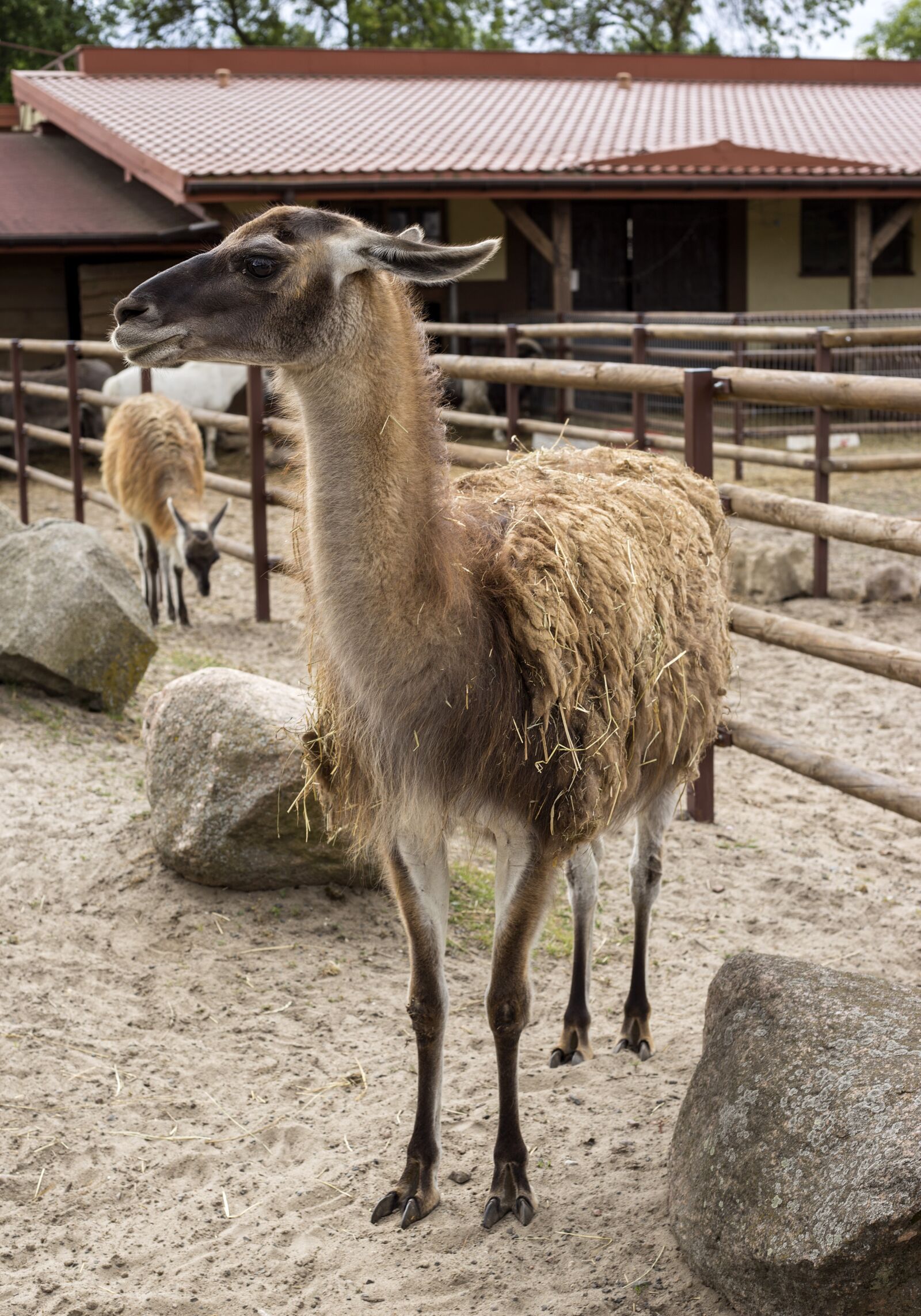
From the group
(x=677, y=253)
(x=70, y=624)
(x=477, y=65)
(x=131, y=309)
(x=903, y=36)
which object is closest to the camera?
(x=131, y=309)

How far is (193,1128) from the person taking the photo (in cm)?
332

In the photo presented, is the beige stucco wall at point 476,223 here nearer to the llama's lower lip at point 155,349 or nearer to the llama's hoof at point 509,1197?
the llama's lower lip at point 155,349

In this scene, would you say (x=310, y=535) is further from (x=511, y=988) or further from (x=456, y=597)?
(x=511, y=988)

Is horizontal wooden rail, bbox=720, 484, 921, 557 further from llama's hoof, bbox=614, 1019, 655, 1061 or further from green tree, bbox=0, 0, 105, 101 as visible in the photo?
green tree, bbox=0, 0, 105, 101

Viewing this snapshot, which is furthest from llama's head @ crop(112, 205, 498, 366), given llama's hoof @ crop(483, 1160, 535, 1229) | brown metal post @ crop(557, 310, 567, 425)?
brown metal post @ crop(557, 310, 567, 425)

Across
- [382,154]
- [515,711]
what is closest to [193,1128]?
[515,711]

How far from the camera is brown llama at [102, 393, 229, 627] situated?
→ 851 centimetres

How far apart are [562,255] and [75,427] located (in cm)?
749

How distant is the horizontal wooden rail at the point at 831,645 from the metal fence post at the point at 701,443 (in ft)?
1.53

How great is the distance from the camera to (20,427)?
1095cm

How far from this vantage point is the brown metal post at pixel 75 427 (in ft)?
32.3

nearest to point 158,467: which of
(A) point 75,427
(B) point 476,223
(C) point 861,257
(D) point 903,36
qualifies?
(A) point 75,427

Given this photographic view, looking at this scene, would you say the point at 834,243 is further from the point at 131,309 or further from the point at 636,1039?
the point at 131,309

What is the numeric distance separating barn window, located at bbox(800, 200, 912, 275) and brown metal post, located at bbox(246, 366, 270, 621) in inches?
502
